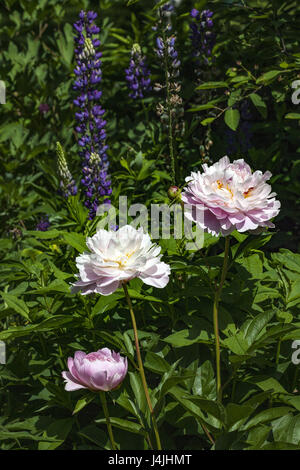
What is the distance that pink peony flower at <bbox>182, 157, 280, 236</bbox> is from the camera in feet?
4.67

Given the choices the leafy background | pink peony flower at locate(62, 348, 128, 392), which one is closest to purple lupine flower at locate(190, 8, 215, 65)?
the leafy background

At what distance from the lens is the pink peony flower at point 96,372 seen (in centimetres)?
137

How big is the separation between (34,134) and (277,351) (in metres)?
2.38

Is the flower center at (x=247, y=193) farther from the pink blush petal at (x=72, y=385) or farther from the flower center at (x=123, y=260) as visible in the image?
the pink blush petal at (x=72, y=385)

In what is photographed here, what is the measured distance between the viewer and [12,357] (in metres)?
2.05

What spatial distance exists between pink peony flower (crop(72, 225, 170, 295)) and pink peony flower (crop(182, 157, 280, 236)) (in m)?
0.16

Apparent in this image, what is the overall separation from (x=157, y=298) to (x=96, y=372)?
471mm

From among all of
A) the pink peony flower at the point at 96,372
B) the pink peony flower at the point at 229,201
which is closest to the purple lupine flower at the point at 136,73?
the pink peony flower at the point at 229,201

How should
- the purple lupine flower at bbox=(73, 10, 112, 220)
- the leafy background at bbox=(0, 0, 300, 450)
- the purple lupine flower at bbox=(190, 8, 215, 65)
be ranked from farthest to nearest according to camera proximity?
the purple lupine flower at bbox=(190, 8, 215, 65) < the purple lupine flower at bbox=(73, 10, 112, 220) < the leafy background at bbox=(0, 0, 300, 450)

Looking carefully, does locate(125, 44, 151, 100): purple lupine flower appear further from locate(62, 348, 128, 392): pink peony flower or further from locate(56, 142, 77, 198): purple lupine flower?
locate(62, 348, 128, 392): pink peony flower

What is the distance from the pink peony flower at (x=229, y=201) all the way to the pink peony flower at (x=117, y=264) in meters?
0.16
